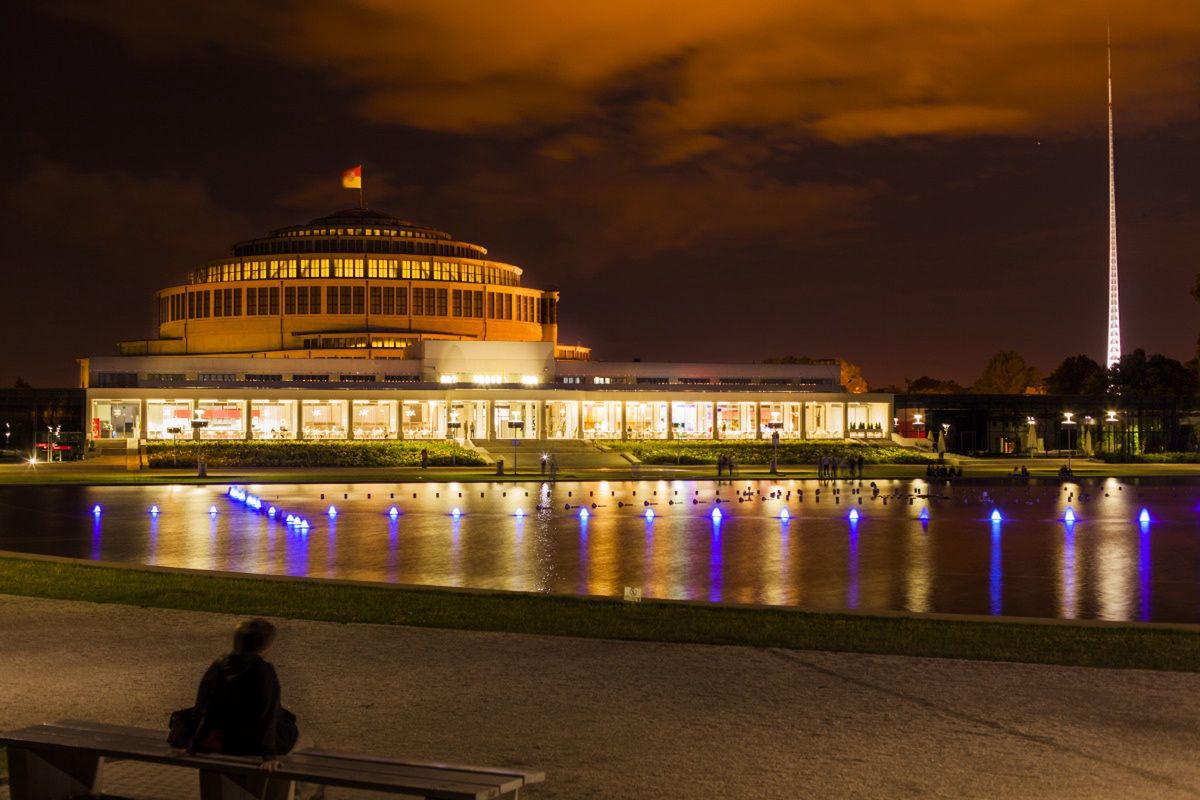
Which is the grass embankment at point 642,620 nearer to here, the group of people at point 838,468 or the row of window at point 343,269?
the group of people at point 838,468

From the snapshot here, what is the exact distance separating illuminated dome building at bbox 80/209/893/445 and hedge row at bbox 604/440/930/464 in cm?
1398

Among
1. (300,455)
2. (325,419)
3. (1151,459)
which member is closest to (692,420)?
(325,419)

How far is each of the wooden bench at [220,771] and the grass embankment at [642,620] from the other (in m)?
8.23

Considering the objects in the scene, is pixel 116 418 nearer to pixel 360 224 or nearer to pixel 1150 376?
pixel 360 224

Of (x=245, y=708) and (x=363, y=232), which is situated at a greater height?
(x=363, y=232)

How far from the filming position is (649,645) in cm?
1669

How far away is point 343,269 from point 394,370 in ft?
76.0

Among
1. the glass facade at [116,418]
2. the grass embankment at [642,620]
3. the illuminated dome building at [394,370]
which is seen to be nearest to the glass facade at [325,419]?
the illuminated dome building at [394,370]

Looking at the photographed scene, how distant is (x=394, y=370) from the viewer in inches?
4673

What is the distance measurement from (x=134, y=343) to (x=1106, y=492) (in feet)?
372

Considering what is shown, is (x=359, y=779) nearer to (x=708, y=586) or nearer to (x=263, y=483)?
(x=708, y=586)

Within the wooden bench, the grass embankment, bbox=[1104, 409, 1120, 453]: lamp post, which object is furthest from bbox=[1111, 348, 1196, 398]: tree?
the wooden bench

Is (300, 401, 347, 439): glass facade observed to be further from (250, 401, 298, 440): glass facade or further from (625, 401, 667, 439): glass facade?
(625, 401, 667, 439): glass facade

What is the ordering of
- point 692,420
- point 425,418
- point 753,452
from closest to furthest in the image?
point 753,452, point 425,418, point 692,420
